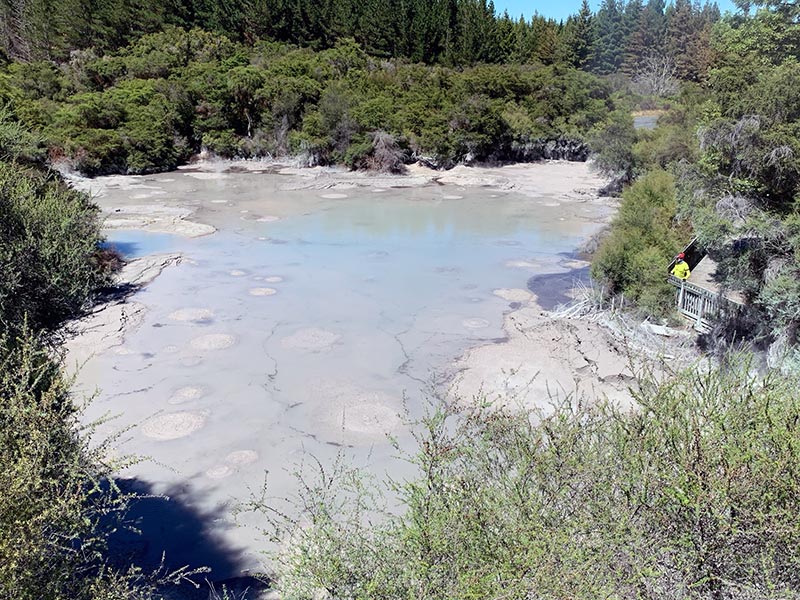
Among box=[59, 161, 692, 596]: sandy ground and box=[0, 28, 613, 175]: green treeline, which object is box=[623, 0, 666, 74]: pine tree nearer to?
box=[0, 28, 613, 175]: green treeline

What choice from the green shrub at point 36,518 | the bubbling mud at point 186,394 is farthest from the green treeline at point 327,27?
the green shrub at point 36,518

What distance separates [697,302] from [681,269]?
2.87 ft

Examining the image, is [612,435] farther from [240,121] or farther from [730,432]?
[240,121]

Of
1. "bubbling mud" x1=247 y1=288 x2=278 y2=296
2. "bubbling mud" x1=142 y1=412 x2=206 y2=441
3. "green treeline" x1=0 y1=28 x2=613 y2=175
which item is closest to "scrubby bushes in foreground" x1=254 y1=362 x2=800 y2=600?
"bubbling mud" x1=142 y1=412 x2=206 y2=441

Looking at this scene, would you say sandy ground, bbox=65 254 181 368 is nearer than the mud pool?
No

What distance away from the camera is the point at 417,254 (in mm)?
19875

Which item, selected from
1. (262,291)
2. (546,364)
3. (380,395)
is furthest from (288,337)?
(546,364)

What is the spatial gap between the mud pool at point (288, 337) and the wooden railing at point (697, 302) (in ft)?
12.4

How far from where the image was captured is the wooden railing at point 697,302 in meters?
12.2

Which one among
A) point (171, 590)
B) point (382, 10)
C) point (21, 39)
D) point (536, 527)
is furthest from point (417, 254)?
point (21, 39)

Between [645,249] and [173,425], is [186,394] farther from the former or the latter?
[645,249]

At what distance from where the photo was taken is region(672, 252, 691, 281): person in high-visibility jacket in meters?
13.2

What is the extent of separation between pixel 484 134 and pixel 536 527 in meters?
33.6

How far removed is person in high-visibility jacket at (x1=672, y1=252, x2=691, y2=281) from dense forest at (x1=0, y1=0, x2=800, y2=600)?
91 cm
